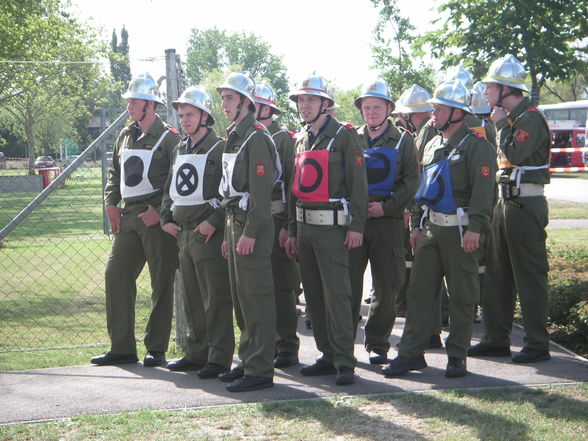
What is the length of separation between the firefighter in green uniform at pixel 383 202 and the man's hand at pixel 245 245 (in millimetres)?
1076

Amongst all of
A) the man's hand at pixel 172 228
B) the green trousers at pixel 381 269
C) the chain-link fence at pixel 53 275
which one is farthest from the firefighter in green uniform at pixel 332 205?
the chain-link fence at pixel 53 275

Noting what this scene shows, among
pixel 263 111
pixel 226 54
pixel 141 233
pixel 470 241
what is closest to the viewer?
pixel 470 241

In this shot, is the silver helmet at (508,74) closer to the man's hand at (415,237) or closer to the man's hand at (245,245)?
the man's hand at (415,237)

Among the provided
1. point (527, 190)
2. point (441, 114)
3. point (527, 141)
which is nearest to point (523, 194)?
point (527, 190)

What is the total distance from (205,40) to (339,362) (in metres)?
109

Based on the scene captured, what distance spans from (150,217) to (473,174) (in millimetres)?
2689

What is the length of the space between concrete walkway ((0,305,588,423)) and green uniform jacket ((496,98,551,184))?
1.58m

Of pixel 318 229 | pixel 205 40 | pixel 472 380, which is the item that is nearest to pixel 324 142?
pixel 318 229

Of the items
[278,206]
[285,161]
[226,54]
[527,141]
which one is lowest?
[278,206]

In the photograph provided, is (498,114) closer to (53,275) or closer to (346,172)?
(346,172)

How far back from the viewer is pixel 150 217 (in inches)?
277

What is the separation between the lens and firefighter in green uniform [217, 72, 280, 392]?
20.1ft

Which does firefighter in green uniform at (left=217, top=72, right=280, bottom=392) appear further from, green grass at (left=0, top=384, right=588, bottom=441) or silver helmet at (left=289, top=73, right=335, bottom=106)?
green grass at (left=0, top=384, right=588, bottom=441)

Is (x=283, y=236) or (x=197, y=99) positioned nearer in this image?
(x=197, y=99)
